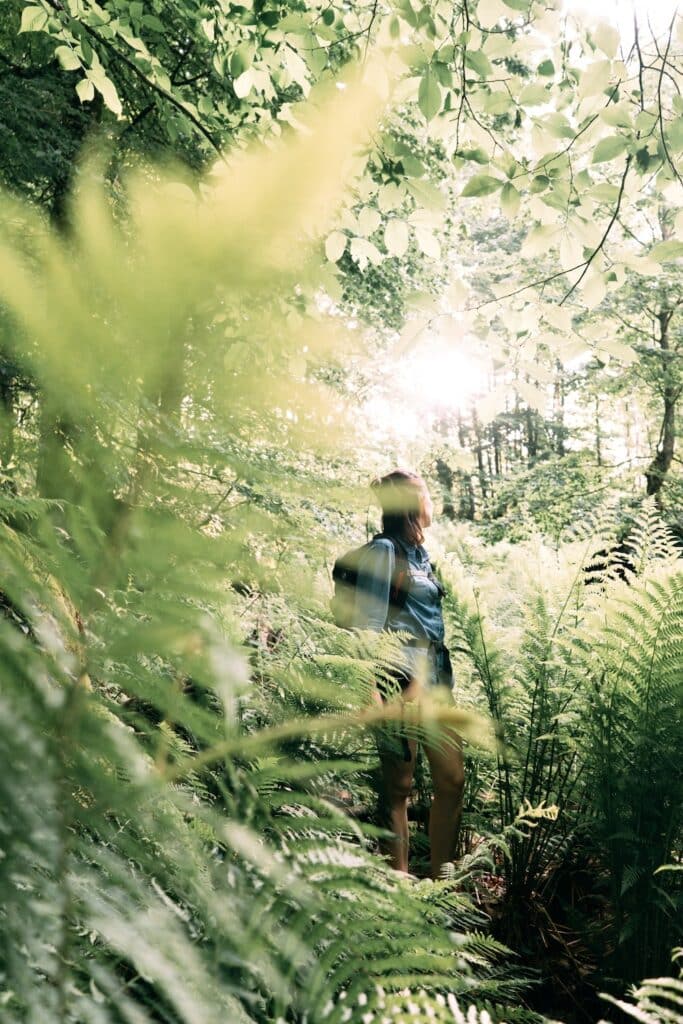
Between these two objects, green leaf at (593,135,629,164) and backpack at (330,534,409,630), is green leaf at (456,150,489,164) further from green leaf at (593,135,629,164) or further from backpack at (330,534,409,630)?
backpack at (330,534,409,630)

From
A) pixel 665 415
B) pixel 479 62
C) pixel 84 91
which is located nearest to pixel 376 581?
pixel 479 62

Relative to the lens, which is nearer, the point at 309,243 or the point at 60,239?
the point at 60,239

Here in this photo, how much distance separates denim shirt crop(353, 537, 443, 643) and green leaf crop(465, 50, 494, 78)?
4.06 ft

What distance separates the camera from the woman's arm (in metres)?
1.71

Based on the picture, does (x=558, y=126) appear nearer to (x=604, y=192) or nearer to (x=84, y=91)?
(x=604, y=192)

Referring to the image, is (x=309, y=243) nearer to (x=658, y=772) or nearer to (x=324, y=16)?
(x=324, y=16)

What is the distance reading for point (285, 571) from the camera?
1.28 feet

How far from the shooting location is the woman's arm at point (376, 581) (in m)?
1.71

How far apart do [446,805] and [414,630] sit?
0.58 meters

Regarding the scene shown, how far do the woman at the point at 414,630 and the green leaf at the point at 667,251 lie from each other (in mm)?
826

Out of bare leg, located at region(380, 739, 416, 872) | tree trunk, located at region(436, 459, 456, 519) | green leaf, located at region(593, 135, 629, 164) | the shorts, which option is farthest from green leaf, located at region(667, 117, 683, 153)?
tree trunk, located at region(436, 459, 456, 519)

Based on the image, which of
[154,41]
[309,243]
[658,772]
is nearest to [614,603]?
[658,772]

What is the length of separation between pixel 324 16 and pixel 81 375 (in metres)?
1.72

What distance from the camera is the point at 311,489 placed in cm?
38
